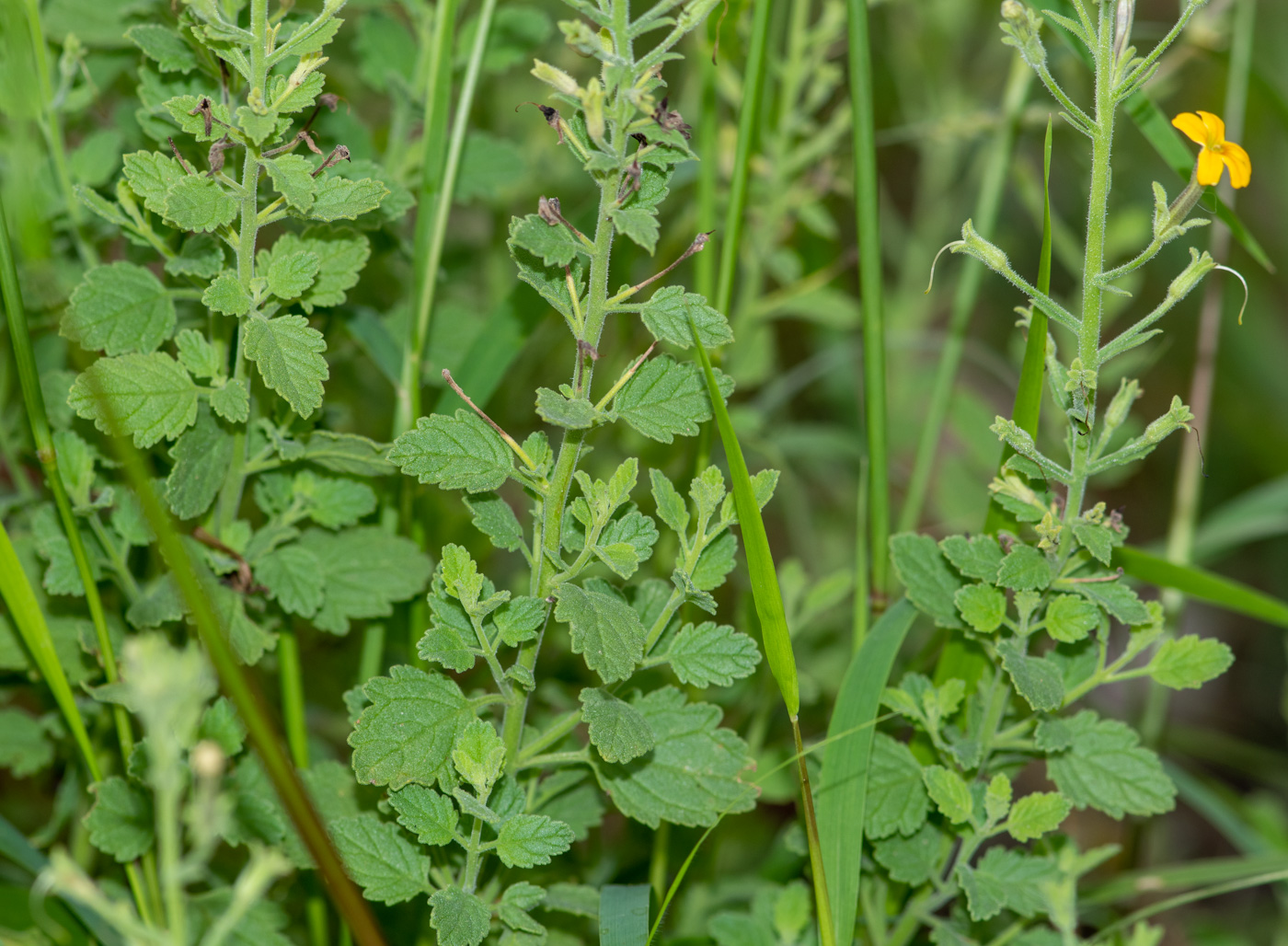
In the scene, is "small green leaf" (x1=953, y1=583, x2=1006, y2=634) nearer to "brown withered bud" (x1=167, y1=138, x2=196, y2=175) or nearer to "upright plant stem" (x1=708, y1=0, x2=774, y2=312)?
"upright plant stem" (x1=708, y1=0, x2=774, y2=312)

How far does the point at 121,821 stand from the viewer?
1.06 m

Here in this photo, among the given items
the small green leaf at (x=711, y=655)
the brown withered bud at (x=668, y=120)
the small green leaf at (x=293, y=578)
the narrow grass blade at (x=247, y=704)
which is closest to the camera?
the narrow grass blade at (x=247, y=704)

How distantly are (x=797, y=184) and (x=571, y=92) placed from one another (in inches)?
41.0

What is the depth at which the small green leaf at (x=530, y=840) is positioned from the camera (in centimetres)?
92

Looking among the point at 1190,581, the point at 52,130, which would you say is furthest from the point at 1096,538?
the point at 52,130

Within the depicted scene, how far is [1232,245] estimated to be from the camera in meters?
2.17

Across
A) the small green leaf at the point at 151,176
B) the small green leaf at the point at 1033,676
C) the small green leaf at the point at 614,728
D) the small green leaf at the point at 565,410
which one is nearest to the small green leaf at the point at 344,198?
the small green leaf at the point at 151,176

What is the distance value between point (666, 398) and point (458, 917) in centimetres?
46

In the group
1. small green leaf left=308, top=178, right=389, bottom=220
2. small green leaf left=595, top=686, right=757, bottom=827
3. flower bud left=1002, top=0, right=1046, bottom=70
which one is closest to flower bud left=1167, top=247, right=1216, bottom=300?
flower bud left=1002, top=0, right=1046, bottom=70

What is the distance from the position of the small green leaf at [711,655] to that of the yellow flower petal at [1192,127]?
0.55m

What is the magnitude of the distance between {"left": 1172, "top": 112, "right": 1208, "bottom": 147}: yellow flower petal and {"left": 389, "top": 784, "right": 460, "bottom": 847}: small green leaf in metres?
0.82

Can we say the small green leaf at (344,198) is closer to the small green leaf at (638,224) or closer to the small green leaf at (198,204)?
the small green leaf at (198,204)

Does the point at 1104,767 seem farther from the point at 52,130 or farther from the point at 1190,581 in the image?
the point at 52,130

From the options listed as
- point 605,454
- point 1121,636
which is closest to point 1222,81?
point 1121,636
